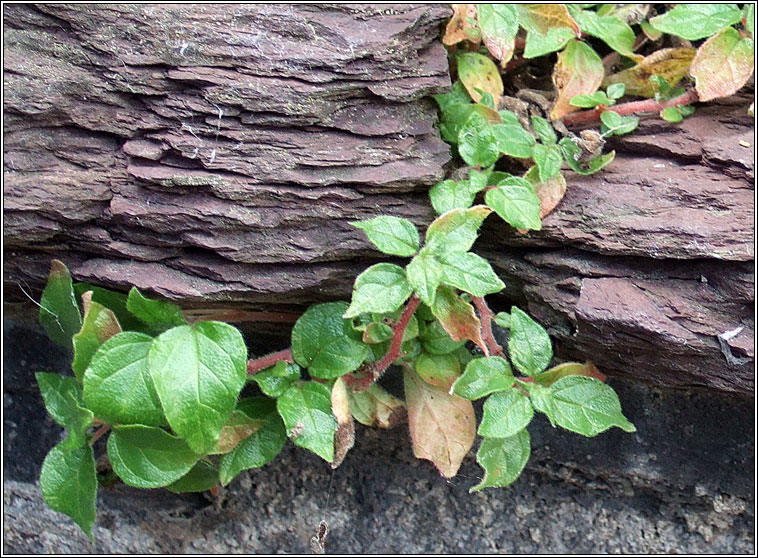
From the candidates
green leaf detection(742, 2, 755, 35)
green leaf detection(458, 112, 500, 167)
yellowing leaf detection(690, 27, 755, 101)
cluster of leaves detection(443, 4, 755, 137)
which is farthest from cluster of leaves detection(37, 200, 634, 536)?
green leaf detection(742, 2, 755, 35)

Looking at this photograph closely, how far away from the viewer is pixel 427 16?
3.75ft

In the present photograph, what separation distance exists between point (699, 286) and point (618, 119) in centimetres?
31

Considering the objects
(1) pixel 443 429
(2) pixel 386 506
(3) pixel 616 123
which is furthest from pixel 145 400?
(3) pixel 616 123

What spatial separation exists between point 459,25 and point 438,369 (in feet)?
1.92

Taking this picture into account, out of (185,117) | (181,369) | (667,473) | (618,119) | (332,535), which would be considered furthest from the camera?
(332,535)

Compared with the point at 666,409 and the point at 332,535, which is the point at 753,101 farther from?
the point at 332,535

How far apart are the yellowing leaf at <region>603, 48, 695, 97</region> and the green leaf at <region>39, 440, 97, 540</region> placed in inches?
43.7

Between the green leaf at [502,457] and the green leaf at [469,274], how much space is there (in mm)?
262

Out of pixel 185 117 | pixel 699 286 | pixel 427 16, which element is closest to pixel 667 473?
pixel 699 286

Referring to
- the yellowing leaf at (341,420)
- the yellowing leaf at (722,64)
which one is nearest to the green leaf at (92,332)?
the yellowing leaf at (341,420)

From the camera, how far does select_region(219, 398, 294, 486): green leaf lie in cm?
110

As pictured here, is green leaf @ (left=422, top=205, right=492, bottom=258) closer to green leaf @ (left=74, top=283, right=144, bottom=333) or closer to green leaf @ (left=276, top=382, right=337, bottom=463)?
green leaf @ (left=276, top=382, right=337, bottom=463)

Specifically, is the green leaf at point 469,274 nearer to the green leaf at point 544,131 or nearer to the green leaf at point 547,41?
the green leaf at point 544,131

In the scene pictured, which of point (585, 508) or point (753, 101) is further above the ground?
point (753, 101)
